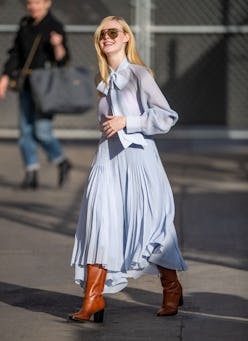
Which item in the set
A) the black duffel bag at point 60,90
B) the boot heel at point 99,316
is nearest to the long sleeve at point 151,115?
the boot heel at point 99,316

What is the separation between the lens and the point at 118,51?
622cm

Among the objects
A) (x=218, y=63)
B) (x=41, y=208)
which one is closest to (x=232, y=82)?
(x=218, y=63)

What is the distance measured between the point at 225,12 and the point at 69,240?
626 centimetres

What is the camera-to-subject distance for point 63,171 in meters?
11.1

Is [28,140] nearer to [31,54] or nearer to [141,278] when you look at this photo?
[31,54]

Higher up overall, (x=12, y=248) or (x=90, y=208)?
(x=90, y=208)

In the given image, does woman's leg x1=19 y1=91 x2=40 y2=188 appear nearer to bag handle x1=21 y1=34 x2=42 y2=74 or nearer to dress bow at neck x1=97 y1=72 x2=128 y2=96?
bag handle x1=21 y1=34 x2=42 y2=74

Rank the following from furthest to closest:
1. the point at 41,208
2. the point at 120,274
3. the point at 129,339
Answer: the point at 41,208
the point at 120,274
the point at 129,339

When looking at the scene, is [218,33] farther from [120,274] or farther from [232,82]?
[120,274]

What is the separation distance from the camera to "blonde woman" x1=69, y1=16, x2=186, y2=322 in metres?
6.12

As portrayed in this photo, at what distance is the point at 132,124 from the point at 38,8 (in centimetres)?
483

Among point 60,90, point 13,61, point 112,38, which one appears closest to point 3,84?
point 13,61

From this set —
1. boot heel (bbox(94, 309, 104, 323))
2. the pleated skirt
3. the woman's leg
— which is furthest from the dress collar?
the woman's leg

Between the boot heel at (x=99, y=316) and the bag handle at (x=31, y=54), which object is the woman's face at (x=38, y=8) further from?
the boot heel at (x=99, y=316)
